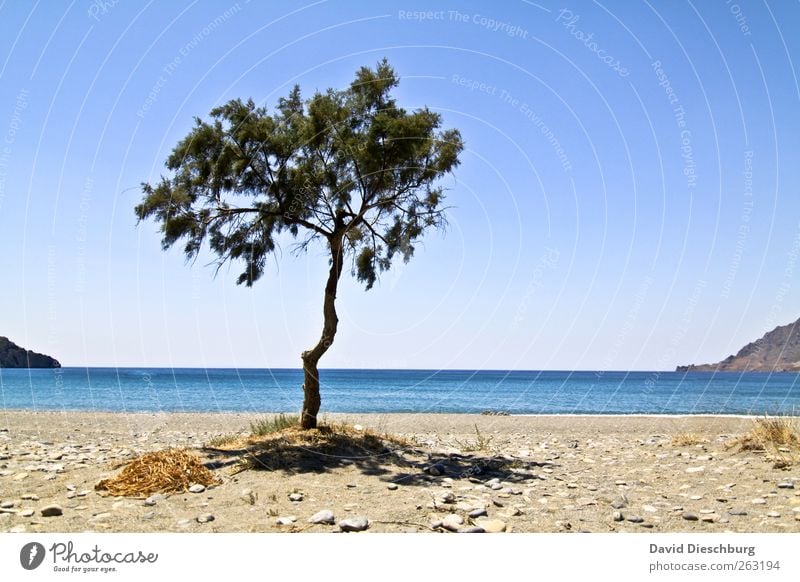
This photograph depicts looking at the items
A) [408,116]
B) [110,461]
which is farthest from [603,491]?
[110,461]

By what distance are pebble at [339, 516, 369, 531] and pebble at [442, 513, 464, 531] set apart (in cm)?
100

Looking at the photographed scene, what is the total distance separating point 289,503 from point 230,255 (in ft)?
24.6

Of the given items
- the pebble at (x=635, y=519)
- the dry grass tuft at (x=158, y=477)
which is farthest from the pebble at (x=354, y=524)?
the pebble at (x=635, y=519)

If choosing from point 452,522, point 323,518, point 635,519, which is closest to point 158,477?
point 323,518

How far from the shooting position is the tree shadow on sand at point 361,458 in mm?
10422

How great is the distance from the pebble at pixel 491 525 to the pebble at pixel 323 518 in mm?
1880

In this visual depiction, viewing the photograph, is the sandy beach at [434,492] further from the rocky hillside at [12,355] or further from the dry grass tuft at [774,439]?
the rocky hillside at [12,355]

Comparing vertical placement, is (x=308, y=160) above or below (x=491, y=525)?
above

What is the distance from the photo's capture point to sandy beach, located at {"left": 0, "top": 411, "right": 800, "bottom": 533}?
748 cm

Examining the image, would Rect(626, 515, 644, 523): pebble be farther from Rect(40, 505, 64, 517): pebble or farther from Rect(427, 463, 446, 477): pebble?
Rect(40, 505, 64, 517): pebble

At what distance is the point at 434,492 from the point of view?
29.6 ft

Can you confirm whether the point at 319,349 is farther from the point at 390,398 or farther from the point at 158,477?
the point at 390,398

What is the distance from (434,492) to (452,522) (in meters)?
1.73
